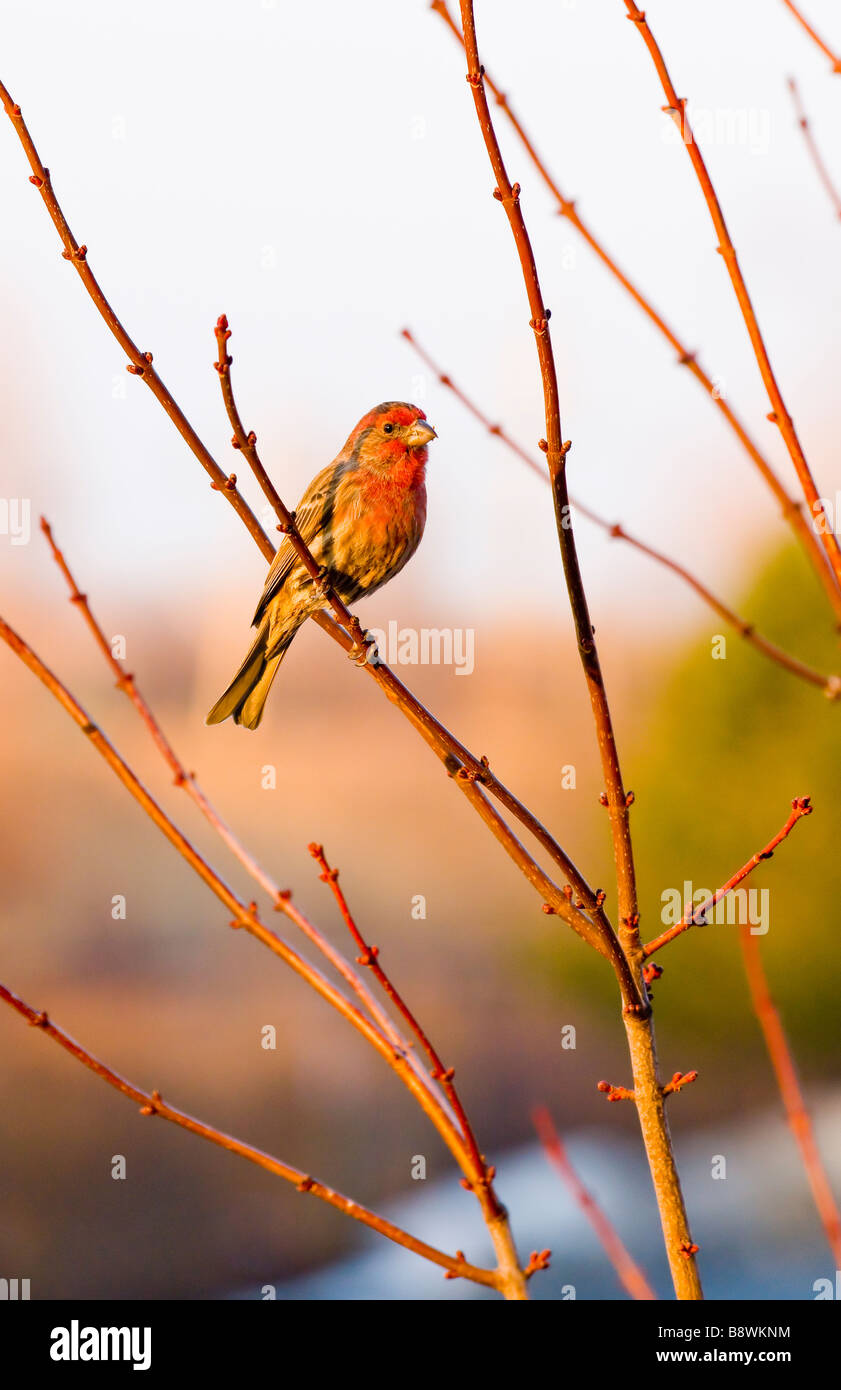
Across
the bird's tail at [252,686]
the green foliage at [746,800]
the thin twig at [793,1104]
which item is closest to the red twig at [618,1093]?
the thin twig at [793,1104]

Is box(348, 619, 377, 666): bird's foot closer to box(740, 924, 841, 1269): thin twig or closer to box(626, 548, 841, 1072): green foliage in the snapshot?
box(740, 924, 841, 1269): thin twig

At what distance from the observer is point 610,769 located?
1043 millimetres

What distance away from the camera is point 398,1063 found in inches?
31.0

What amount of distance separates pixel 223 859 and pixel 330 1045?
2.54 metres

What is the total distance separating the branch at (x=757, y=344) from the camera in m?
0.88

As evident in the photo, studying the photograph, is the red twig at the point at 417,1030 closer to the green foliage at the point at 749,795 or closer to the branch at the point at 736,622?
the branch at the point at 736,622

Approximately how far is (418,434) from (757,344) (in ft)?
6.03

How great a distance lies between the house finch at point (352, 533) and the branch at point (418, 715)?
1.12 metres

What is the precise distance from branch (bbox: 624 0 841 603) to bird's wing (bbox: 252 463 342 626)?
1593mm

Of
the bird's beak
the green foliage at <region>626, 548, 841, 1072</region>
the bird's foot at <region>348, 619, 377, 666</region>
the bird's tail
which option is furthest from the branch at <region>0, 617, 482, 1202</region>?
the green foliage at <region>626, 548, 841, 1072</region>

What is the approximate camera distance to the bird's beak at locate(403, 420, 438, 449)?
2648mm
